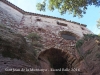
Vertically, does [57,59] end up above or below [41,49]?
below

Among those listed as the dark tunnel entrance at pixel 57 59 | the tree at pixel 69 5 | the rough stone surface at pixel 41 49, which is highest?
the tree at pixel 69 5

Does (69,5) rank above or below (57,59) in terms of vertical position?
above

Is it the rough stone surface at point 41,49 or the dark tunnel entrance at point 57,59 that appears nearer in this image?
the rough stone surface at point 41,49

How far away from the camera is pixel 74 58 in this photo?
7.55 metres

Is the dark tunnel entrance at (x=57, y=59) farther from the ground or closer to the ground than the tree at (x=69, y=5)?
closer to the ground

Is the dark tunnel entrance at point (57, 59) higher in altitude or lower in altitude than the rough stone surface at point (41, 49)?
lower

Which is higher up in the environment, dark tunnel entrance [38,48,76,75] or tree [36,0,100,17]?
tree [36,0,100,17]

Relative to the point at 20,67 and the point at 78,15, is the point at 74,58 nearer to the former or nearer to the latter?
the point at 78,15

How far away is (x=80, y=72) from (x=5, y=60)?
4084 millimetres

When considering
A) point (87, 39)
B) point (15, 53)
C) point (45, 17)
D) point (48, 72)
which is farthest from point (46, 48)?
point (45, 17)

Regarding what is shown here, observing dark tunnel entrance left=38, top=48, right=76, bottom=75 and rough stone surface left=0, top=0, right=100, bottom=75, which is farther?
dark tunnel entrance left=38, top=48, right=76, bottom=75

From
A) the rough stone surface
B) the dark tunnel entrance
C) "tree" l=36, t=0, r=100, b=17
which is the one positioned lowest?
the dark tunnel entrance

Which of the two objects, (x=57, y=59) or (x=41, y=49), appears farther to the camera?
(x=57, y=59)

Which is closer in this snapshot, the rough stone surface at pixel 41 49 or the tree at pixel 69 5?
the rough stone surface at pixel 41 49
